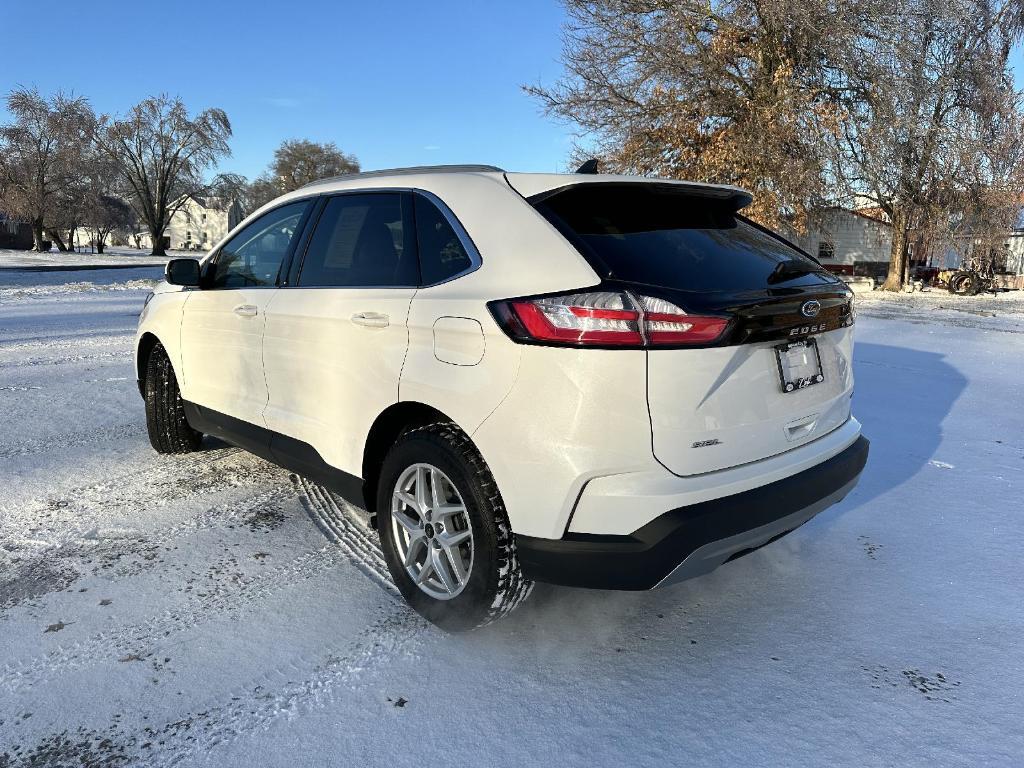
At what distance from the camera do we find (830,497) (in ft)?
8.36

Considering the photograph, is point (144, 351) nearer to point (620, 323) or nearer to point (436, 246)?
point (436, 246)

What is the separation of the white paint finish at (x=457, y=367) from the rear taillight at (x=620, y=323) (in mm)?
158

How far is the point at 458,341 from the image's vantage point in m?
2.33

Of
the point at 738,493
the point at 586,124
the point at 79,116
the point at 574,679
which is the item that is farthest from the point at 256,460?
the point at 79,116

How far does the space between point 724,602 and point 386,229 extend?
2082mm

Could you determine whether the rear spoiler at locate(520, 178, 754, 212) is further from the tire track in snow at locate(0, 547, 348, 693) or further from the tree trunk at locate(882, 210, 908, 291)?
the tree trunk at locate(882, 210, 908, 291)

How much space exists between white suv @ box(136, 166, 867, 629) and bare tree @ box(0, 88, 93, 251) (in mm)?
48027

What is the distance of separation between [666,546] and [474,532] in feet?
2.13

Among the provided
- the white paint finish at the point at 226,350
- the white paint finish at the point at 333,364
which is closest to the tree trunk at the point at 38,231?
the white paint finish at the point at 226,350

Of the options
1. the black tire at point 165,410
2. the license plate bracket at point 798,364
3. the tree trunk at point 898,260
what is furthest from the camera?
the tree trunk at point 898,260

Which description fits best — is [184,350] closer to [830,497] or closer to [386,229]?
[386,229]

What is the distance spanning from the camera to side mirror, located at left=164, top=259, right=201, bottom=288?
12.7 ft

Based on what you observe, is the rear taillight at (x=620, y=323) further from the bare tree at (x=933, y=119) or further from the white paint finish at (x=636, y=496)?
the bare tree at (x=933, y=119)

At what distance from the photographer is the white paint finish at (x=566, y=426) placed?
2023 millimetres
